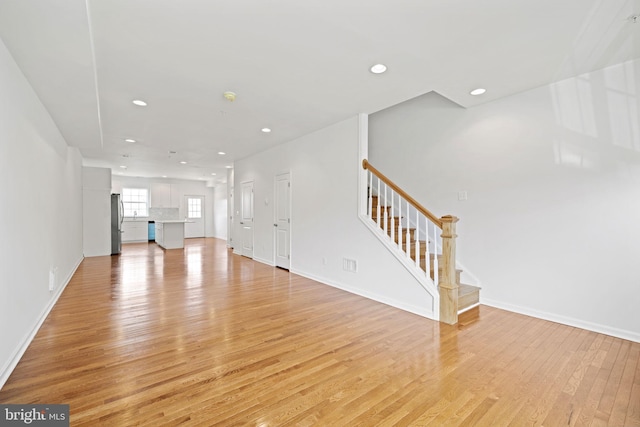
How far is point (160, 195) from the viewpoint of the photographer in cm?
1195

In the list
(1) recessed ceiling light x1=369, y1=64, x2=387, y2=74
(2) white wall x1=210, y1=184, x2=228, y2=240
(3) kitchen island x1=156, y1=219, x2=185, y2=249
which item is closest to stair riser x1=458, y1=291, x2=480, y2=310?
(1) recessed ceiling light x1=369, y1=64, x2=387, y2=74

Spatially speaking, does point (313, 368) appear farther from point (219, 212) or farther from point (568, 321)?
point (219, 212)

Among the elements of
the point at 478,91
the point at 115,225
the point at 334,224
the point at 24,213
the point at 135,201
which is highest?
the point at 478,91

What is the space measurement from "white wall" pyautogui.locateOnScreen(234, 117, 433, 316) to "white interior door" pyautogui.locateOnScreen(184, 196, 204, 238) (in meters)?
7.67

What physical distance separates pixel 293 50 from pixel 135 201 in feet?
37.8

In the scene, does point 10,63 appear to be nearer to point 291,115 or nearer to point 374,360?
point 291,115

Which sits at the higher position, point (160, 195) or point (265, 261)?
point (160, 195)

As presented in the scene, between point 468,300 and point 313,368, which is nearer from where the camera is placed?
point 313,368

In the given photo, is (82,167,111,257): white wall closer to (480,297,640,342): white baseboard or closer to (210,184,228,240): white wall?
(210,184,228,240): white wall

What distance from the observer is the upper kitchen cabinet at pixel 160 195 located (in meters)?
11.8

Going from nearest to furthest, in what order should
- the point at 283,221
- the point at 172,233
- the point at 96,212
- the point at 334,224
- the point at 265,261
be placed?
the point at 334,224 → the point at 283,221 → the point at 265,261 → the point at 96,212 → the point at 172,233

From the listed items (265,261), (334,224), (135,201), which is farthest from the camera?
(135,201)

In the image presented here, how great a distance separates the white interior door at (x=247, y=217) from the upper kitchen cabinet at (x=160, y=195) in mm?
5827

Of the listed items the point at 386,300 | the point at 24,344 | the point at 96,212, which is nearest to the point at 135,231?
the point at 96,212
